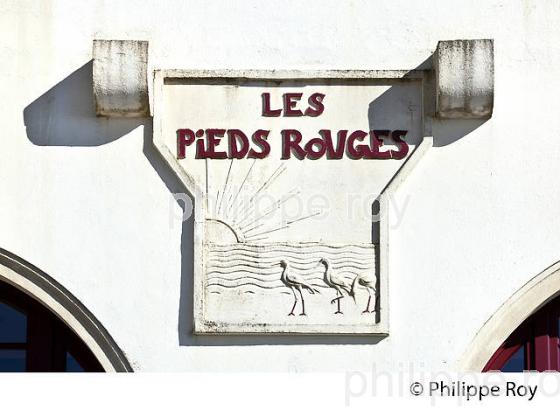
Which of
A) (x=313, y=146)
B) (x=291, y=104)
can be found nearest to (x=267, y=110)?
(x=291, y=104)

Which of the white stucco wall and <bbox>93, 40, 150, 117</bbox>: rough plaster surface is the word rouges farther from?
A: <bbox>93, 40, 150, 117</bbox>: rough plaster surface

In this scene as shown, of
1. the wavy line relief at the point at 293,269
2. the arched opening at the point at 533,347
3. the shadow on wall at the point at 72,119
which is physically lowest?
the arched opening at the point at 533,347

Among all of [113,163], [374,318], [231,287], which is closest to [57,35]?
[113,163]

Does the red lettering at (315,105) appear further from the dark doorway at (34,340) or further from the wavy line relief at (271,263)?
the dark doorway at (34,340)

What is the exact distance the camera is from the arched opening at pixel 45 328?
12.8 metres

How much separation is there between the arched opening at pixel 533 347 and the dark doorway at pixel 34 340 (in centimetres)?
289

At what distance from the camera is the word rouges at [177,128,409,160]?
12969 mm

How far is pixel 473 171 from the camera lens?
1299cm

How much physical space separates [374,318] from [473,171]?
1247 millimetres

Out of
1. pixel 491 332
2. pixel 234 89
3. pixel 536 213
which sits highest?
pixel 234 89

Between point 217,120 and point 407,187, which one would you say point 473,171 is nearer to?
point 407,187

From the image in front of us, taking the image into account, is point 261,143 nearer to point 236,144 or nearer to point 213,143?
point 236,144

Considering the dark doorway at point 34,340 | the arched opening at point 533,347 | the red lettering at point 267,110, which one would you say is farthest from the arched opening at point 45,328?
the arched opening at point 533,347

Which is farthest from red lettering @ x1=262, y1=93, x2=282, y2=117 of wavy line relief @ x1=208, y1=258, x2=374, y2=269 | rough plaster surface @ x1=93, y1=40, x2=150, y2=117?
wavy line relief @ x1=208, y1=258, x2=374, y2=269
